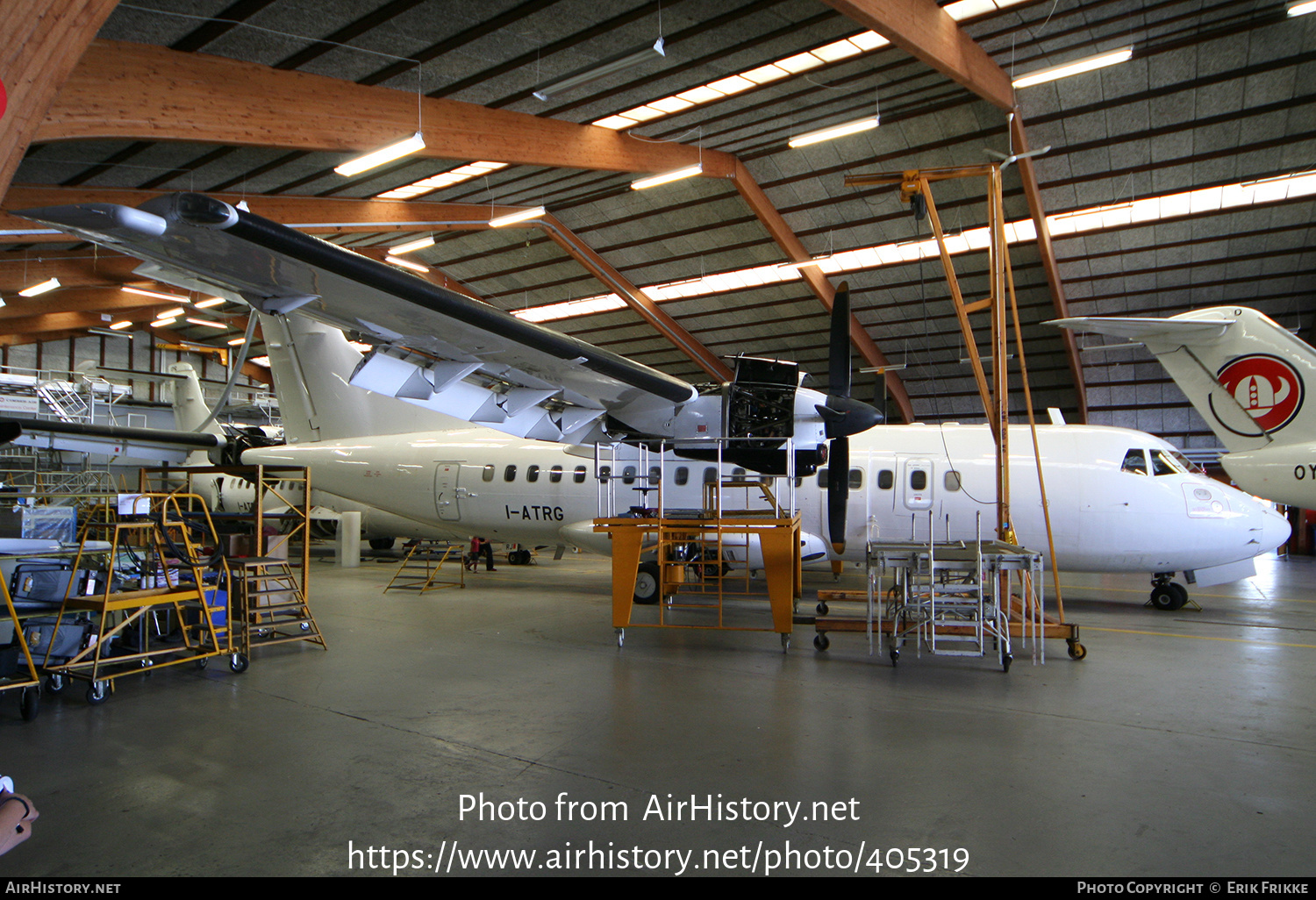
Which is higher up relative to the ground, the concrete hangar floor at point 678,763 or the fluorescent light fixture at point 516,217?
the fluorescent light fixture at point 516,217

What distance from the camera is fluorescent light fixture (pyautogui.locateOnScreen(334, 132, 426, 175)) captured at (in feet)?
40.4

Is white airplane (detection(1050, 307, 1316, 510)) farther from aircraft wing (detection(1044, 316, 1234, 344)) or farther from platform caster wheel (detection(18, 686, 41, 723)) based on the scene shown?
platform caster wheel (detection(18, 686, 41, 723))

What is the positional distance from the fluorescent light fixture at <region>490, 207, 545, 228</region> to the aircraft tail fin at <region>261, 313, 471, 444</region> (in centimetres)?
759

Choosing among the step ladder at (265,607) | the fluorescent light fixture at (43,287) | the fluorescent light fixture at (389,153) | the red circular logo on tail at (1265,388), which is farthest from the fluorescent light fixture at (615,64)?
the fluorescent light fixture at (43,287)

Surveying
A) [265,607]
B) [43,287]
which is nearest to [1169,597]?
[265,607]

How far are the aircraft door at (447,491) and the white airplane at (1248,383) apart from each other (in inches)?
424

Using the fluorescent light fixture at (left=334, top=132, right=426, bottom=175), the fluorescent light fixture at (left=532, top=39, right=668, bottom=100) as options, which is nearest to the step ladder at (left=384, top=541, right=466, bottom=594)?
the fluorescent light fixture at (left=334, top=132, right=426, bottom=175)

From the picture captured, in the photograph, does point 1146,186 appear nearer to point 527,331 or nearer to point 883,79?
point 883,79

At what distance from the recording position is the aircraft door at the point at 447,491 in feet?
46.9

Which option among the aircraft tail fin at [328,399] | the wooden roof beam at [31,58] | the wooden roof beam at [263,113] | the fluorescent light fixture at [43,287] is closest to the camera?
the wooden roof beam at [31,58]

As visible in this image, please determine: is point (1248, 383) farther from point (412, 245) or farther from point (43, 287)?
point (43, 287)

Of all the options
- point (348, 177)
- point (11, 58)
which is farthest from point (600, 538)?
point (348, 177)

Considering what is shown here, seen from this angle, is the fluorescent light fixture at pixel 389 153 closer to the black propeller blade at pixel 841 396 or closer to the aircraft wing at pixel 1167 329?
the black propeller blade at pixel 841 396

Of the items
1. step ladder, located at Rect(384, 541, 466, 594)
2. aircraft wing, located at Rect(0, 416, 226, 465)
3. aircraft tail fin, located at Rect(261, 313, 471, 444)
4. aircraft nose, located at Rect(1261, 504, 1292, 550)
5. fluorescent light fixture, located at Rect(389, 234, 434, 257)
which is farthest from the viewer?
fluorescent light fixture, located at Rect(389, 234, 434, 257)
